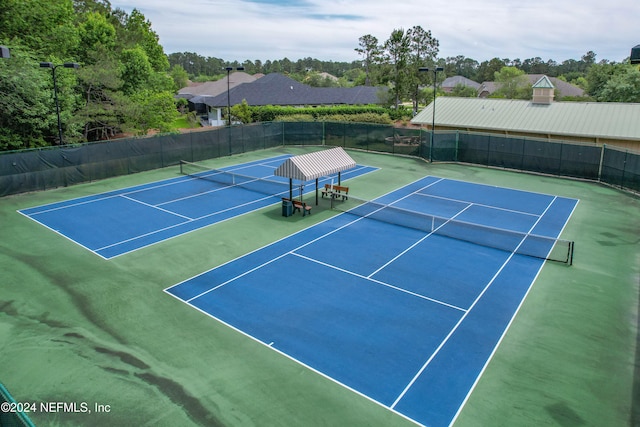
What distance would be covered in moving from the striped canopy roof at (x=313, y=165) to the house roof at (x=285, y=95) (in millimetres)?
39596

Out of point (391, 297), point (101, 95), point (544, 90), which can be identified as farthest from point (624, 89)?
point (101, 95)

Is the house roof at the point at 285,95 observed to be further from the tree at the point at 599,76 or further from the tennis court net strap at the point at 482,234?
the tennis court net strap at the point at 482,234

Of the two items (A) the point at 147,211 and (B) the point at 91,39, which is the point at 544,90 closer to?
(A) the point at 147,211

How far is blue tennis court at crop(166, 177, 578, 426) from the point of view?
10.8m

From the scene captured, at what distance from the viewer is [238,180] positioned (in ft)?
95.7

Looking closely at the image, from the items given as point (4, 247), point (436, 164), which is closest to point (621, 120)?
point (436, 164)

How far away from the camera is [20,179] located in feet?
83.3

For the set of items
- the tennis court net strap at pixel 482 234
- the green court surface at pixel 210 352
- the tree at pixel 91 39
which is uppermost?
the tree at pixel 91 39

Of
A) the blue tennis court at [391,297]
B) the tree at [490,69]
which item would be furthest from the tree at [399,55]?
the tree at [490,69]

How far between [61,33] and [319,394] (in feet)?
117

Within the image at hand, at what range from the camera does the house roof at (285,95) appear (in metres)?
62.5

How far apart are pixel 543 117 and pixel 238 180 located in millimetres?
25319

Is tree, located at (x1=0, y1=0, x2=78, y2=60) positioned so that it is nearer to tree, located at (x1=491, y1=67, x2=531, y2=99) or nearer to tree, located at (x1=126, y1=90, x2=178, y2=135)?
tree, located at (x1=126, y1=90, x2=178, y2=135)

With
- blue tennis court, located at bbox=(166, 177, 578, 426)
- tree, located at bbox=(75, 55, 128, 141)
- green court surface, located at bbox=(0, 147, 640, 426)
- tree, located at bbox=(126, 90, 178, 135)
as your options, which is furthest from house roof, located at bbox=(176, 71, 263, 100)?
green court surface, located at bbox=(0, 147, 640, 426)
